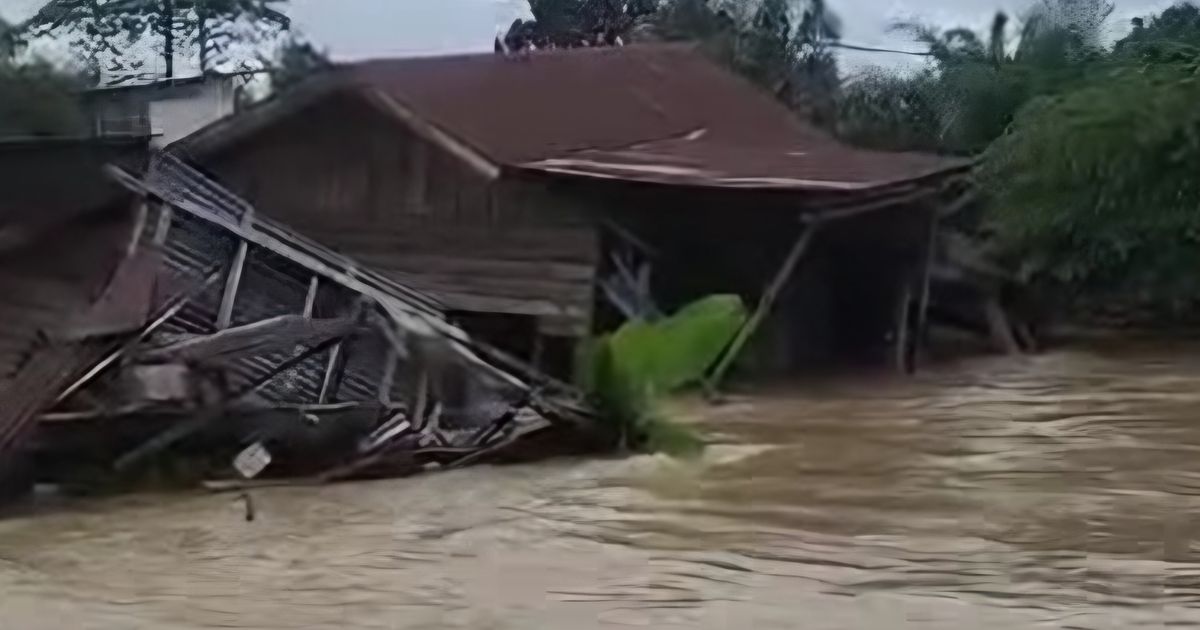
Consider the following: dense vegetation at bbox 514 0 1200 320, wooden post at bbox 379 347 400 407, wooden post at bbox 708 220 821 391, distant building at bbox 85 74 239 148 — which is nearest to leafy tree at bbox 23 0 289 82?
distant building at bbox 85 74 239 148

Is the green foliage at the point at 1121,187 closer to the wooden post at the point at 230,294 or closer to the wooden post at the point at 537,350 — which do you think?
the wooden post at the point at 537,350

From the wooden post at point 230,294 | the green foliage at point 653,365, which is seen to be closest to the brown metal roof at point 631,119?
the green foliage at point 653,365

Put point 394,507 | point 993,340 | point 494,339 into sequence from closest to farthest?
point 394,507 < point 494,339 < point 993,340

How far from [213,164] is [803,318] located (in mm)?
2309

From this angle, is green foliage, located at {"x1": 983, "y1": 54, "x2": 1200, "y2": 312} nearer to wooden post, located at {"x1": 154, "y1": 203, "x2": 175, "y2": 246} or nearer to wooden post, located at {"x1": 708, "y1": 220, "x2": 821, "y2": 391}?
wooden post, located at {"x1": 708, "y1": 220, "x2": 821, "y2": 391}

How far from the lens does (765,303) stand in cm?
525

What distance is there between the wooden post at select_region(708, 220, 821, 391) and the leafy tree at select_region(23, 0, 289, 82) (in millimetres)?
2011

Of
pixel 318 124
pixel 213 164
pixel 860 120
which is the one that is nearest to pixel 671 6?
pixel 860 120

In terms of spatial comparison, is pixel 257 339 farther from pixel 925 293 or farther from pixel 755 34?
pixel 925 293

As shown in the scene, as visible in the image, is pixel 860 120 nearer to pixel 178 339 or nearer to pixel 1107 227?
pixel 1107 227

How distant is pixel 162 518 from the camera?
4191 mm

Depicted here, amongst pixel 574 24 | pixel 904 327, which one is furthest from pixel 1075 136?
pixel 574 24

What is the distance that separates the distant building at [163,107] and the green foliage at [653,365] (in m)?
1.51

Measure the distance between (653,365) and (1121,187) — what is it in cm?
176
